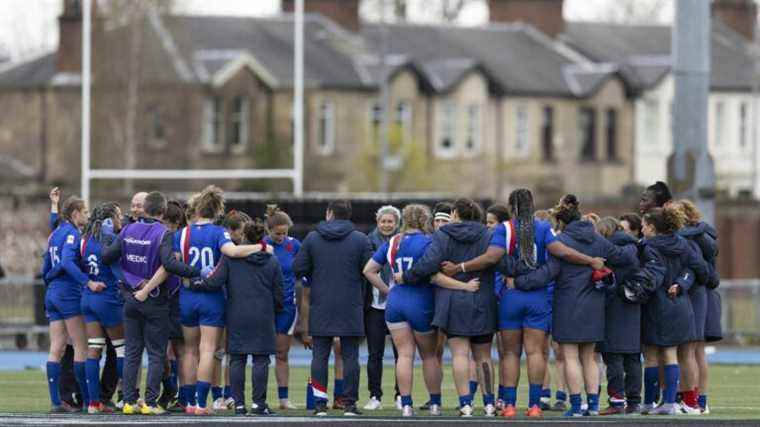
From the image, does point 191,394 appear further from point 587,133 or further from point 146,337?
point 587,133

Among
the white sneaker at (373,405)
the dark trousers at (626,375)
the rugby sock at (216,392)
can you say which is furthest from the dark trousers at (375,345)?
the dark trousers at (626,375)

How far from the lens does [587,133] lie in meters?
75.5

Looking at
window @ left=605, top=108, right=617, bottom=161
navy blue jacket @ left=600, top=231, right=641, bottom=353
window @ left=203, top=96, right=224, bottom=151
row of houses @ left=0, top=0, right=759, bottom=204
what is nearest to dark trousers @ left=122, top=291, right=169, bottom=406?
navy blue jacket @ left=600, top=231, right=641, bottom=353

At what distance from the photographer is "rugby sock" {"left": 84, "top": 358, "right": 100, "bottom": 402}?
18891 millimetres

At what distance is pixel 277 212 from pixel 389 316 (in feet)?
5.63

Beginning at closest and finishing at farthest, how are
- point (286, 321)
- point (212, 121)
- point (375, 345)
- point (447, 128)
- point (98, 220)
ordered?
1. point (98, 220)
2. point (286, 321)
3. point (375, 345)
4. point (212, 121)
5. point (447, 128)

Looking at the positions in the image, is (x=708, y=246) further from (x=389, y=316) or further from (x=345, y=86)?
(x=345, y=86)

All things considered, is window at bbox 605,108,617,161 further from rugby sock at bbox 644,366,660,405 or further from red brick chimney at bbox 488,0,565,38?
rugby sock at bbox 644,366,660,405

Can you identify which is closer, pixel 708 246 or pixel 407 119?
pixel 708 246

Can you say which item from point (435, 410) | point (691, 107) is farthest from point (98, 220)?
point (691, 107)

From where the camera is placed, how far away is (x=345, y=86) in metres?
68.0

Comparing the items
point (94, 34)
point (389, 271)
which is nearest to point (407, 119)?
point (94, 34)

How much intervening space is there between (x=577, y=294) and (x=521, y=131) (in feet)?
181

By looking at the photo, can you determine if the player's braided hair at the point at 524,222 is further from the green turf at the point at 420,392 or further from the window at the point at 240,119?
the window at the point at 240,119
